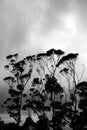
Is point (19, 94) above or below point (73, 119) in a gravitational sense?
above

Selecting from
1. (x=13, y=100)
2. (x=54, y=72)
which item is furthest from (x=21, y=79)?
(x=54, y=72)

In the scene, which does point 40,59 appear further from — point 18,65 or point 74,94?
point 74,94

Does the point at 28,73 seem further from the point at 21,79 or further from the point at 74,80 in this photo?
the point at 74,80

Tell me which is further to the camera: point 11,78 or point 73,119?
point 11,78

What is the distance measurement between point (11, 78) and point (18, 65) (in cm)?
326

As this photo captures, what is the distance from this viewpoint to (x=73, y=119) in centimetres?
2788

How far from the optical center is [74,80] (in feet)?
91.4

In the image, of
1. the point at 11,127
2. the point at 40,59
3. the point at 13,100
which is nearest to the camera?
the point at 11,127

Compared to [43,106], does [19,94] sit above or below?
above

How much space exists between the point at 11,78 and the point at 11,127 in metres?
12.8

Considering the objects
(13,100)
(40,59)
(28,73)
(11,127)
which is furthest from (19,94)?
(11,127)

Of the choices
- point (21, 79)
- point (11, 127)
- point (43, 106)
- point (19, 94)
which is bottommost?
point (11, 127)

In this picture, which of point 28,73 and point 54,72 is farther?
point 28,73

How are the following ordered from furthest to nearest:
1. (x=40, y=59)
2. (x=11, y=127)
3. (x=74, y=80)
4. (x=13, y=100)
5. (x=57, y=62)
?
(x=13, y=100) < (x=40, y=59) < (x=57, y=62) < (x=74, y=80) < (x=11, y=127)
